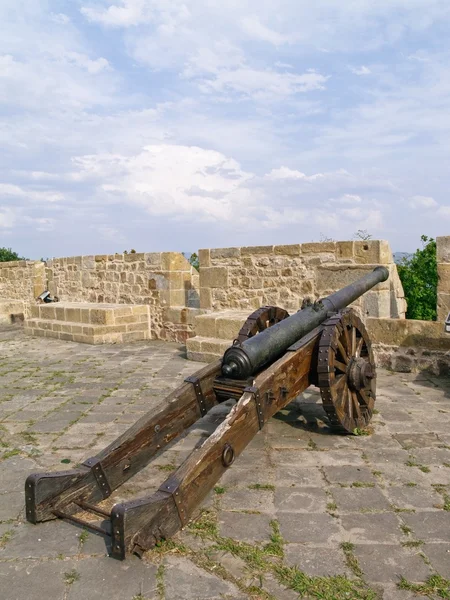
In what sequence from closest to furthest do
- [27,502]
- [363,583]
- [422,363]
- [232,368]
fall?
1. [363,583]
2. [27,502]
3. [232,368]
4. [422,363]

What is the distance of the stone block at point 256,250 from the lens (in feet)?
25.3

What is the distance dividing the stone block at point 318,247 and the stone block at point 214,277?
1.47 meters

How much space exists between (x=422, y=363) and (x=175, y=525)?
177 inches

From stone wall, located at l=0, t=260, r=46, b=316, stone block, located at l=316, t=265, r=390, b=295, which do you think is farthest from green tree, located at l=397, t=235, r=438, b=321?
stone wall, located at l=0, t=260, r=46, b=316

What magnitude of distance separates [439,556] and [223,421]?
4.28ft

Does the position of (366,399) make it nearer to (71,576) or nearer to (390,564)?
(390,564)

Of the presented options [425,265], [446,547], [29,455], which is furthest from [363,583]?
[425,265]

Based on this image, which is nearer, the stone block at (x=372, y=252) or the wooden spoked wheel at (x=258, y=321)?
the wooden spoked wheel at (x=258, y=321)

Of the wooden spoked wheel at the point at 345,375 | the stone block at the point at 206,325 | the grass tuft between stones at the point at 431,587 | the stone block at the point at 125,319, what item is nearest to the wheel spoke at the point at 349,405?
the wooden spoked wheel at the point at 345,375

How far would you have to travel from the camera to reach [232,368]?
11.5 feet

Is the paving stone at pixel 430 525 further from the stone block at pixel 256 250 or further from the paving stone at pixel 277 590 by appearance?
the stone block at pixel 256 250

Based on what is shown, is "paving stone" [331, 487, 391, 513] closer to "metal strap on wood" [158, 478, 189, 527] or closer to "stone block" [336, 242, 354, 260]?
"metal strap on wood" [158, 478, 189, 527]

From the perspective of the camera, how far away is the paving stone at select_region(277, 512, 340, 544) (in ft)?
8.64

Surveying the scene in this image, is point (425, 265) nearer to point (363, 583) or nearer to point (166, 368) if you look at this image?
point (166, 368)
